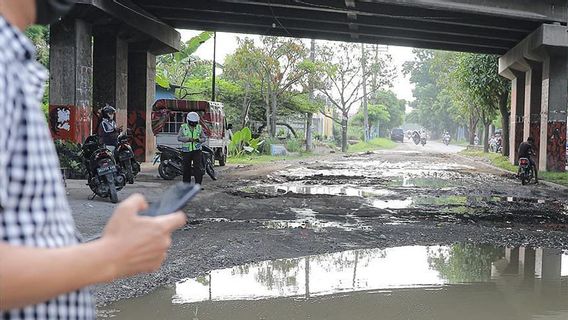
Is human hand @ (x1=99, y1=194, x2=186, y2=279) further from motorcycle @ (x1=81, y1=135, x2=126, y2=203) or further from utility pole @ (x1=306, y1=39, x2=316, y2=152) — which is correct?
utility pole @ (x1=306, y1=39, x2=316, y2=152)

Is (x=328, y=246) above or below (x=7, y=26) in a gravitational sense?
below

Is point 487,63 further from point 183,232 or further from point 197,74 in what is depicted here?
point 183,232

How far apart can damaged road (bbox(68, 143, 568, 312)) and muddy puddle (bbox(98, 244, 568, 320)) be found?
29 cm

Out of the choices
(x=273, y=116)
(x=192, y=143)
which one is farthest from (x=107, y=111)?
(x=273, y=116)

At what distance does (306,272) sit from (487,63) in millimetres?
24551

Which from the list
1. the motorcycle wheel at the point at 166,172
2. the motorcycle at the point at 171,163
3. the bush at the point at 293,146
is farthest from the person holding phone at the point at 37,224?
the bush at the point at 293,146

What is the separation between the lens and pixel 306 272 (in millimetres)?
5977

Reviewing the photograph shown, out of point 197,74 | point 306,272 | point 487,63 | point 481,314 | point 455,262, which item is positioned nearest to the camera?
point 481,314

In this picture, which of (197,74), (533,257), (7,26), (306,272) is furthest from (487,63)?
(7,26)

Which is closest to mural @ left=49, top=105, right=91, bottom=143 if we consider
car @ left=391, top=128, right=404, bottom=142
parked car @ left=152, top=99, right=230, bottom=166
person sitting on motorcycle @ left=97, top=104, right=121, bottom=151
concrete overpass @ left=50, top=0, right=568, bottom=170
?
concrete overpass @ left=50, top=0, right=568, bottom=170

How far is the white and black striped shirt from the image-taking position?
1139mm

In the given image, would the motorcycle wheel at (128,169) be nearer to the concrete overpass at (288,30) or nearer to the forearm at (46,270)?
the concrete overpass at (288,30)

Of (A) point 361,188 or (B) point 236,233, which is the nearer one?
(B) point 236,233

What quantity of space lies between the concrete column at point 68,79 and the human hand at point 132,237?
15.0 m
